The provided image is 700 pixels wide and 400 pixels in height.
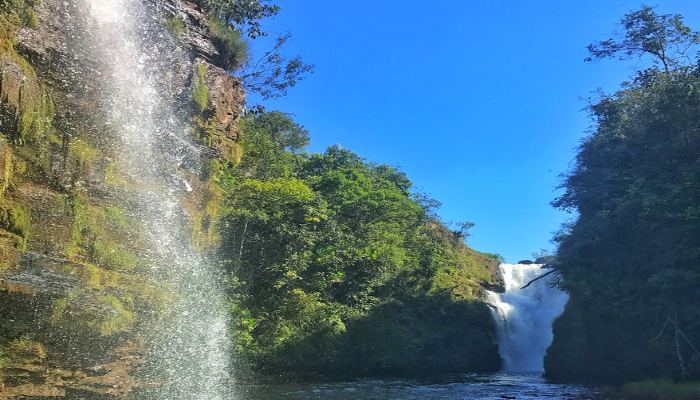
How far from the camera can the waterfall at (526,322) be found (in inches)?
1591

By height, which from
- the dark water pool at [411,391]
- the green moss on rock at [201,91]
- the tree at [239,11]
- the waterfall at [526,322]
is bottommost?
the dark water pool at [411,391]

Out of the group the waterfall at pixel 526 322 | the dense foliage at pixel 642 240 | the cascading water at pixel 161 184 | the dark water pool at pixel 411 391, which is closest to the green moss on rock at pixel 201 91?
the cascading water at pixel 161 184

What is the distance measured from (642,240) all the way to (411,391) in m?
12.6

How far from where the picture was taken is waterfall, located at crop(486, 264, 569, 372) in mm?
40406

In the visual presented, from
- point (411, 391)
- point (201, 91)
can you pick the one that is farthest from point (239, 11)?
point (411, 391)

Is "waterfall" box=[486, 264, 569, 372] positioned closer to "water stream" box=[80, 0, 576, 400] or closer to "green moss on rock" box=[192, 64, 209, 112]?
"water stream" box=[80, 0, 576, 400]

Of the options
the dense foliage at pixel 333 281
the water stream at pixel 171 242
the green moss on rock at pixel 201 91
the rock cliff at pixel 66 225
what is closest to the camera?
the rock cliff at pixel 66 225

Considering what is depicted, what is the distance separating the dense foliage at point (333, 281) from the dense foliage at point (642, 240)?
377 inches

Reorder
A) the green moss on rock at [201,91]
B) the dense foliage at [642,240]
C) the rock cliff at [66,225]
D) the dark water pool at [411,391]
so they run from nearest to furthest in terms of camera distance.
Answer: the rock cliff at [66,225]
the dark water pool at [411,391]
the dense foliage at [642,240]
the green moss on rock at [201,91]

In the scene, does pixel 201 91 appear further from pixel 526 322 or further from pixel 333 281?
pixel 526 322

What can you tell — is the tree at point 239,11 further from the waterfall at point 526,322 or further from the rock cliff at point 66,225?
the waterfall at point 526,322

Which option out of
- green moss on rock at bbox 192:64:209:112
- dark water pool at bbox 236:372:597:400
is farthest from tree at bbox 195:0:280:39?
dark water pool at bbox 236:372:597:400

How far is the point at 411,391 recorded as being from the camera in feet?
67.1

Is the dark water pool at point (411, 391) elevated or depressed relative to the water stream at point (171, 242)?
depressed
